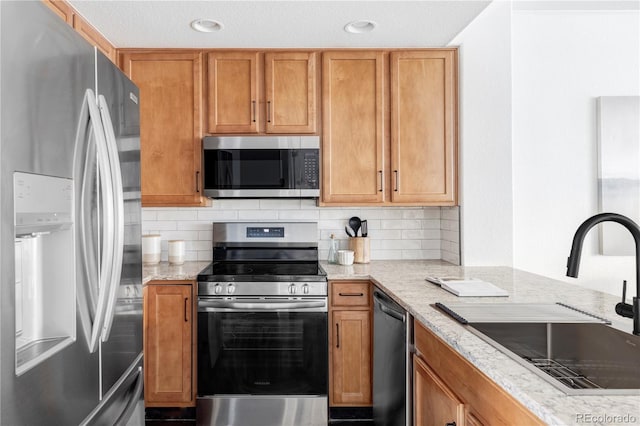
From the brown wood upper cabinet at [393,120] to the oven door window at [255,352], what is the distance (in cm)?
85

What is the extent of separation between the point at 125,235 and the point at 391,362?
4.38 ft

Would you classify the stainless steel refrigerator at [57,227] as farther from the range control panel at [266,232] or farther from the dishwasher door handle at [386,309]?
the range control panel at [266,232]

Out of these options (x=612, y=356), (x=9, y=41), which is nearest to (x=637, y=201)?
(x=612, y=356)

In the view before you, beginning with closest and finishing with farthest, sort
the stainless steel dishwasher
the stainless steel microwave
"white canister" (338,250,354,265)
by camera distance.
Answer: the stainless steel dishwasher < the stainless steel microwave < "white canister" (338,250,354,265)

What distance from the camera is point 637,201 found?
282cm

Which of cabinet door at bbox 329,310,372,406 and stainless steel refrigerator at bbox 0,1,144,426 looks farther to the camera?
cabinet door at bbox 329,310,372,406

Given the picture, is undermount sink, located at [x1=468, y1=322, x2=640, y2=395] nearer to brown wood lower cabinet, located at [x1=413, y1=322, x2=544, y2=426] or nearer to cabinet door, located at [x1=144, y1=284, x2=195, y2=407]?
brown wood lower cabinet, located at [x1=413, y1=322, x2=544, y2=426]

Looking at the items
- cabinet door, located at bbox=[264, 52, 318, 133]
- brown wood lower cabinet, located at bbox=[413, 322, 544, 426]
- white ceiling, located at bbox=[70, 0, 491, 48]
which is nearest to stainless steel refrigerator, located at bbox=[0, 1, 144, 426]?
white ceiling, located at bbox=[70, 0, 491, 48]

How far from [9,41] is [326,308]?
6.40 feet

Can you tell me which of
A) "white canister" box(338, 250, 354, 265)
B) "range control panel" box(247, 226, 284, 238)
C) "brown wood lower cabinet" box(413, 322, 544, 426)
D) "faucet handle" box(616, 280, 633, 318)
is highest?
"range control panel" box(247, 226, 284, 238)

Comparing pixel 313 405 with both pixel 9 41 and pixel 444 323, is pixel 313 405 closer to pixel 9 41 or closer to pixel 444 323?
pixel 444 323

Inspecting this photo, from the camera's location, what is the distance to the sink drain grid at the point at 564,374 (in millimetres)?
1166

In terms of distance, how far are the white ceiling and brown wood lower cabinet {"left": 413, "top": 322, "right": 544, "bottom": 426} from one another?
1609 millimetres

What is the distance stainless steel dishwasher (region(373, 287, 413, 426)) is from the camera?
1.84m
